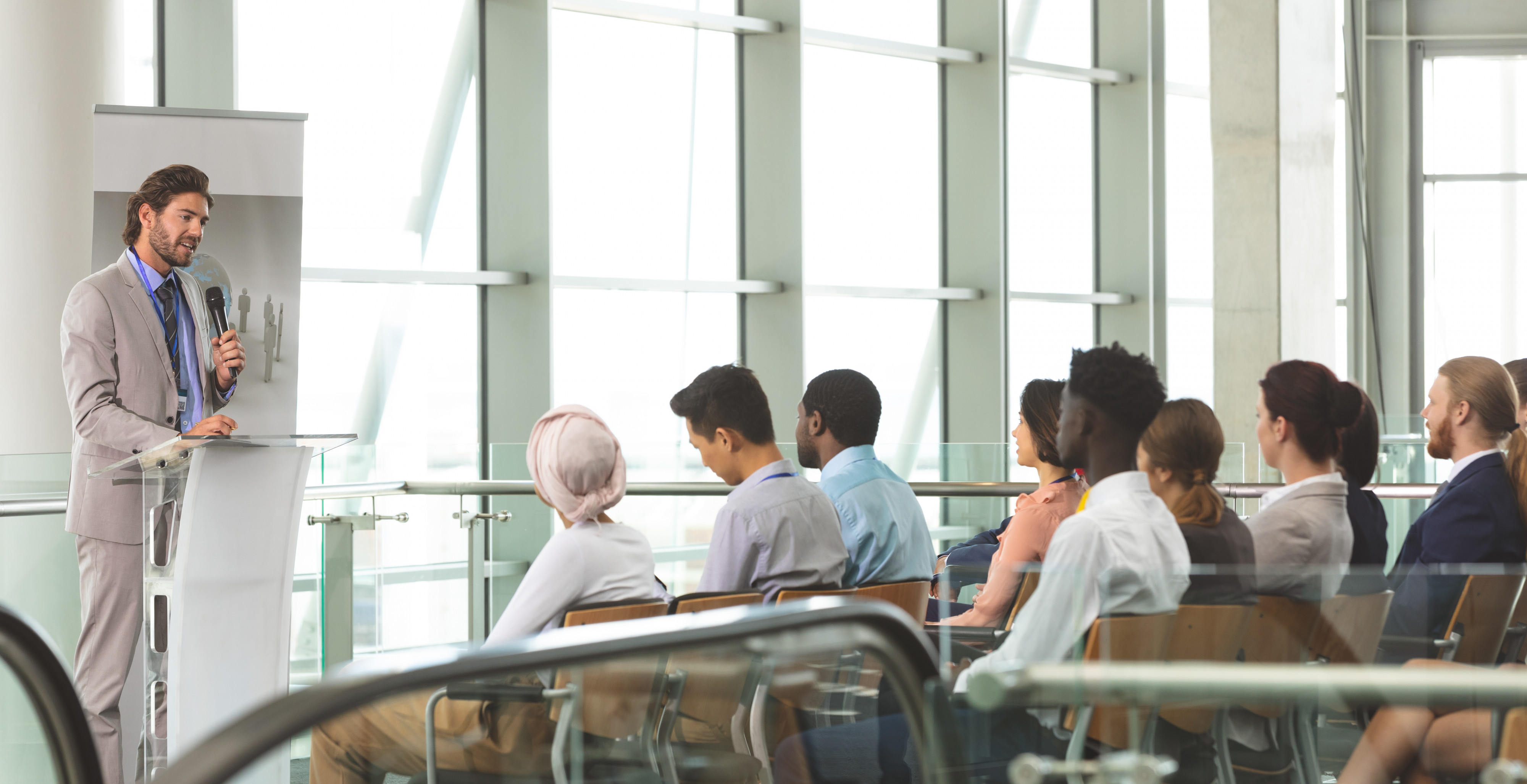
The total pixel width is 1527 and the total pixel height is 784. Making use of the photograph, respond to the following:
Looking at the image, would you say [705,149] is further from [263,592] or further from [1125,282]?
[263,592]

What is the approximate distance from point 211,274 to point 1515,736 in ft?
13.2

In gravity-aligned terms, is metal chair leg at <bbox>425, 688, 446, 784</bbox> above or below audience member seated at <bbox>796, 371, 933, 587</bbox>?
below

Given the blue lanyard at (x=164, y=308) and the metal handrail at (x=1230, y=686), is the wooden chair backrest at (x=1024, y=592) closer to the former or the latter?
the metal handrail at (x=1230, y=686)

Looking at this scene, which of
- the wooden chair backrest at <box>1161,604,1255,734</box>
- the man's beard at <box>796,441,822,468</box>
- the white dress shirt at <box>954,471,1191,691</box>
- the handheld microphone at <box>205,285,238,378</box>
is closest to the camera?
the white dress shirt at <box>954,471,1191,691</box>

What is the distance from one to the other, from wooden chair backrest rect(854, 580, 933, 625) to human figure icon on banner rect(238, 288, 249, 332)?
2.51 m

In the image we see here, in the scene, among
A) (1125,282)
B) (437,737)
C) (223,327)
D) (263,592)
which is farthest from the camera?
(1125,282)

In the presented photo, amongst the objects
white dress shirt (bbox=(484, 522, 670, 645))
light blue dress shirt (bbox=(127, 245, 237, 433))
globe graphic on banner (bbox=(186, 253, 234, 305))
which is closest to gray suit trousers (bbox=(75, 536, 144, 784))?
light blue dress shirt (bbox=(127, 245, 237, 433))

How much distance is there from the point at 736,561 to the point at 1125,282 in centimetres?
759

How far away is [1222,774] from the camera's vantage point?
4.57 ft

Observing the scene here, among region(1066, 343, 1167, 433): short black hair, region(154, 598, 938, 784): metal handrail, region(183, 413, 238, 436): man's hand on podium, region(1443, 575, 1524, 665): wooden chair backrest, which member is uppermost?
region(1066, 343, 1167, 433): short black hair

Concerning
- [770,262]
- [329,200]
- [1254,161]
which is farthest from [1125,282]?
[329,200]

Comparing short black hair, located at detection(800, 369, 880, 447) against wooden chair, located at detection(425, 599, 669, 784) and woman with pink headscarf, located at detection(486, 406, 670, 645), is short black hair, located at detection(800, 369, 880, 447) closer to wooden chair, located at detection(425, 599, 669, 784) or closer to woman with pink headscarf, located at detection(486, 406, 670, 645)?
woman with pink headscarf, located at detection(486, 406, 670, 645)

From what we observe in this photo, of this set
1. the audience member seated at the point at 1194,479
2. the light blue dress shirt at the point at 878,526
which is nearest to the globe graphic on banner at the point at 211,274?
the light blue dress shirt at the point at 878,526

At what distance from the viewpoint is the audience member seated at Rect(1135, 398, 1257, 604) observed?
2594 millimetres
